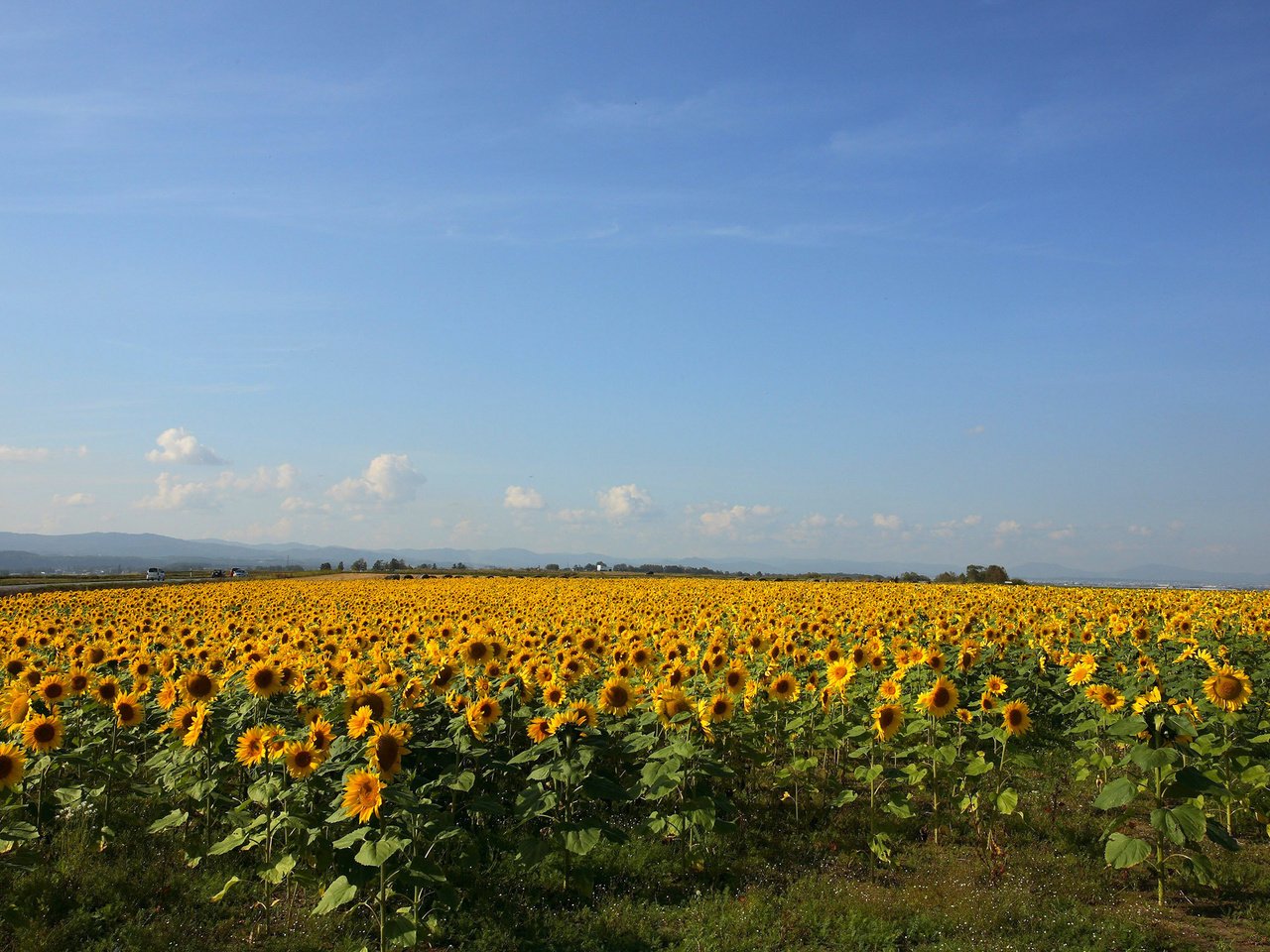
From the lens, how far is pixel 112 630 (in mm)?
14281

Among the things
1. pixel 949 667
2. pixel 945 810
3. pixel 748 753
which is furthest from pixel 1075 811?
pixel 748 753

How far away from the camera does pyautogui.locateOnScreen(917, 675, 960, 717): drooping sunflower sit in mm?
9094

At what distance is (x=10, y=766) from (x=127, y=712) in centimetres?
180

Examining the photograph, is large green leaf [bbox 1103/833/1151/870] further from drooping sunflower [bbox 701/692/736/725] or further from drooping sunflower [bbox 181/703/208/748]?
drooping sunflower [bbox 181/703/208/748]

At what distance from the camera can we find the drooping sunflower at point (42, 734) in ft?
26.4

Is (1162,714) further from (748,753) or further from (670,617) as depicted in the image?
(670,617)

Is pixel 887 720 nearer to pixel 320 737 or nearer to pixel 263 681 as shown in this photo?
pixel 320 737

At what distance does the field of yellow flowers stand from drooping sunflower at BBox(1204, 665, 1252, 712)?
0.02 m

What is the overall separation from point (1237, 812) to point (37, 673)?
14.0 meters

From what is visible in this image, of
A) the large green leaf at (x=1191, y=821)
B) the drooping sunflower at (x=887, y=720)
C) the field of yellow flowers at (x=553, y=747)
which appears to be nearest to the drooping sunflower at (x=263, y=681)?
the field of yellow flowers at (x=553, y=747)

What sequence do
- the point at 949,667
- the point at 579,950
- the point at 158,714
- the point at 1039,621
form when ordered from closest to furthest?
the point at 579,950 → the point at 158,714 → the point at 949,667 → the point at 1039,621

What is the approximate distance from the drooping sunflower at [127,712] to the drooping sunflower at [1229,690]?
11.7 meters

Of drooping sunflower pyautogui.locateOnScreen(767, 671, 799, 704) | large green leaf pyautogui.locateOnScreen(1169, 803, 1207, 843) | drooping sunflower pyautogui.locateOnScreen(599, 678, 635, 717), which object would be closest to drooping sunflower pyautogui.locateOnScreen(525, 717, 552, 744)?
drooping sunflower pyautogui.locateOnScreen(599, 678, 635, 717)

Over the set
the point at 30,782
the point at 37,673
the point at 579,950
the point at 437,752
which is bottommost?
the point at 579,950
